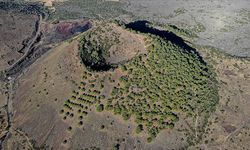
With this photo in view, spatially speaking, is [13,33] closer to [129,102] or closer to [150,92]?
[129,102]

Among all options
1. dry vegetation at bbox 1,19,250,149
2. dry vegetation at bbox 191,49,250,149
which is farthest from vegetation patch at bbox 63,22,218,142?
dry vegetation at bbox 191,49,250,149

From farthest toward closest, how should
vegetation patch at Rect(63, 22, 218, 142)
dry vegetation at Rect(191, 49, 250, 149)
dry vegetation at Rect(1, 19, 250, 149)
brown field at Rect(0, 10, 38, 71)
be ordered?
brown field at Rect(0, 10, 38, 71)
vegetation patch at Rect(63, 22, 218, 142)
dry vegetation at Rect(191, 49, 250, 149)
dry vegetation at Rect(1, 19, 250, 149)

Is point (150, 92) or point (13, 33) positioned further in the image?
point (13, 33)

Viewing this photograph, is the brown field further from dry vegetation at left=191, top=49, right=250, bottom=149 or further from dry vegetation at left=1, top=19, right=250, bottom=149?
dry vegetation at left=191, top=49, right=250, bottom=149

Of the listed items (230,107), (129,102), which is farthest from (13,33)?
(230,107)

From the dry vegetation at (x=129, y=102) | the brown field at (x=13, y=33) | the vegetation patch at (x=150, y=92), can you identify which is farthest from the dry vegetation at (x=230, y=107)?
the brown field at (x=13, y=33)

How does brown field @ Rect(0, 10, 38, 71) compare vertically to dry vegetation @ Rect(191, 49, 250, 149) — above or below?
below

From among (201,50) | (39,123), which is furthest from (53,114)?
(201,50)

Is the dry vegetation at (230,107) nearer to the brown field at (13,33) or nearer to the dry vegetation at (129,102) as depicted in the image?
the dry vegetation at (129,102)

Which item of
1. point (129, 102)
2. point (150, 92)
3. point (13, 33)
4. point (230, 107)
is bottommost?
point (13, 33)

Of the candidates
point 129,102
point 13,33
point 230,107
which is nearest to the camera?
point 129,102

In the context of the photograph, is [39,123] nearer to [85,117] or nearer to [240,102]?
[85,117]

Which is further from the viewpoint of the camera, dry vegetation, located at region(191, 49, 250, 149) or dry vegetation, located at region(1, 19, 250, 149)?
dry vegetation, located at region(191, 49, 250, 149)
